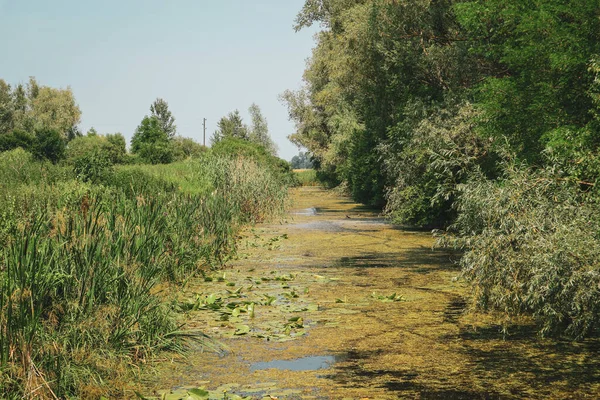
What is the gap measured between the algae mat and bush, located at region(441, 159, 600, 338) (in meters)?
0.40

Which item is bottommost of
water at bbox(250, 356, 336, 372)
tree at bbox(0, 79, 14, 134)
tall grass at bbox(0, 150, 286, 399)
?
water at bbox(250, 356, 336, 372)

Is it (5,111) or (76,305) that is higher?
(5,111)

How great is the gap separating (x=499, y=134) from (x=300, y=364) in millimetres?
10466

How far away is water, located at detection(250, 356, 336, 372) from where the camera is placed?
704 centimetres

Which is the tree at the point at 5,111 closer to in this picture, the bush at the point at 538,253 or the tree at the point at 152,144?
the tree at the point at 152,144

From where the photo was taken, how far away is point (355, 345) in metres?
8.00

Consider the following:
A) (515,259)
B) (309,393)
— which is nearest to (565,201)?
(515,259)

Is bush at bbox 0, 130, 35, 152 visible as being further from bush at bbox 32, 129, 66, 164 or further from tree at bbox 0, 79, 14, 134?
tree at bbox 0, 79, 14, 134

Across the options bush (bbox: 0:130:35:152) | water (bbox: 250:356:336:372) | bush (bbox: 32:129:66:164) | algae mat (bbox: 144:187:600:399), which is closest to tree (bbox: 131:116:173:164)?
bush (bbox: 32:129:66:164)

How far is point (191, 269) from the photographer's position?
12500mm

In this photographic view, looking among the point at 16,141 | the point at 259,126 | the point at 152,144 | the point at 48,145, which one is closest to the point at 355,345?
the point at 152,144

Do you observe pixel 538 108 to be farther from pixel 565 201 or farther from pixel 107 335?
pixel 107 335

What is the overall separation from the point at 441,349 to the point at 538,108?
26.8ft

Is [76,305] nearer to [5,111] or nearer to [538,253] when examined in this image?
[538,253]
